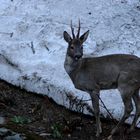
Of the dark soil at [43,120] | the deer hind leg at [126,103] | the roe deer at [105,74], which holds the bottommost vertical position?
the dark soil at [43,120]

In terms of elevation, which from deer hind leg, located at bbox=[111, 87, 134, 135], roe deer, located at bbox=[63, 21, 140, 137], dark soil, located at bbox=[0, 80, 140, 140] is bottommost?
dark soil, located at bbox=[0, 80, 140, 140]

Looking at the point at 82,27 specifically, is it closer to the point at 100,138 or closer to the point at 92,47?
the point at 92,47

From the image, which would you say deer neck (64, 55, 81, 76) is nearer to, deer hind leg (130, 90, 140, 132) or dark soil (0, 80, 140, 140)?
dark soil (0, 80, 140, 140)

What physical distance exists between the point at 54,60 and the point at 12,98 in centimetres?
127

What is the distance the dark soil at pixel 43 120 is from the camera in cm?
899

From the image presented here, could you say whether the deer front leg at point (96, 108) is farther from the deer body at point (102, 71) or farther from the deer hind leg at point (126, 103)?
the deer hind leg at point (126, 103)

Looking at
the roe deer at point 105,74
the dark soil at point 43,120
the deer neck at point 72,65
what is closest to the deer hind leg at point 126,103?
the roe deer at point 105,74

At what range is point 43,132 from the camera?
9.14 metres

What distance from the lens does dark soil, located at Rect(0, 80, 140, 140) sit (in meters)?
8.99

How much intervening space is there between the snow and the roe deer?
0.51 m

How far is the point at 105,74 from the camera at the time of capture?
30.2ft

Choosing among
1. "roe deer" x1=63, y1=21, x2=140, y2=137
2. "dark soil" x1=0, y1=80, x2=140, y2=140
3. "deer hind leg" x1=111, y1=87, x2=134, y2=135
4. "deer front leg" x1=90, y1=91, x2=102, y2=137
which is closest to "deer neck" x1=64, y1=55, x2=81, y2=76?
"roe deer" x1=63, y1=21, x2=140, y2=137

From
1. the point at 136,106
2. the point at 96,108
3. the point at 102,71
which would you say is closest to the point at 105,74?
the point at 102,71

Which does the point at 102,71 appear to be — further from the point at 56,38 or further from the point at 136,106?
the point at 56,38
